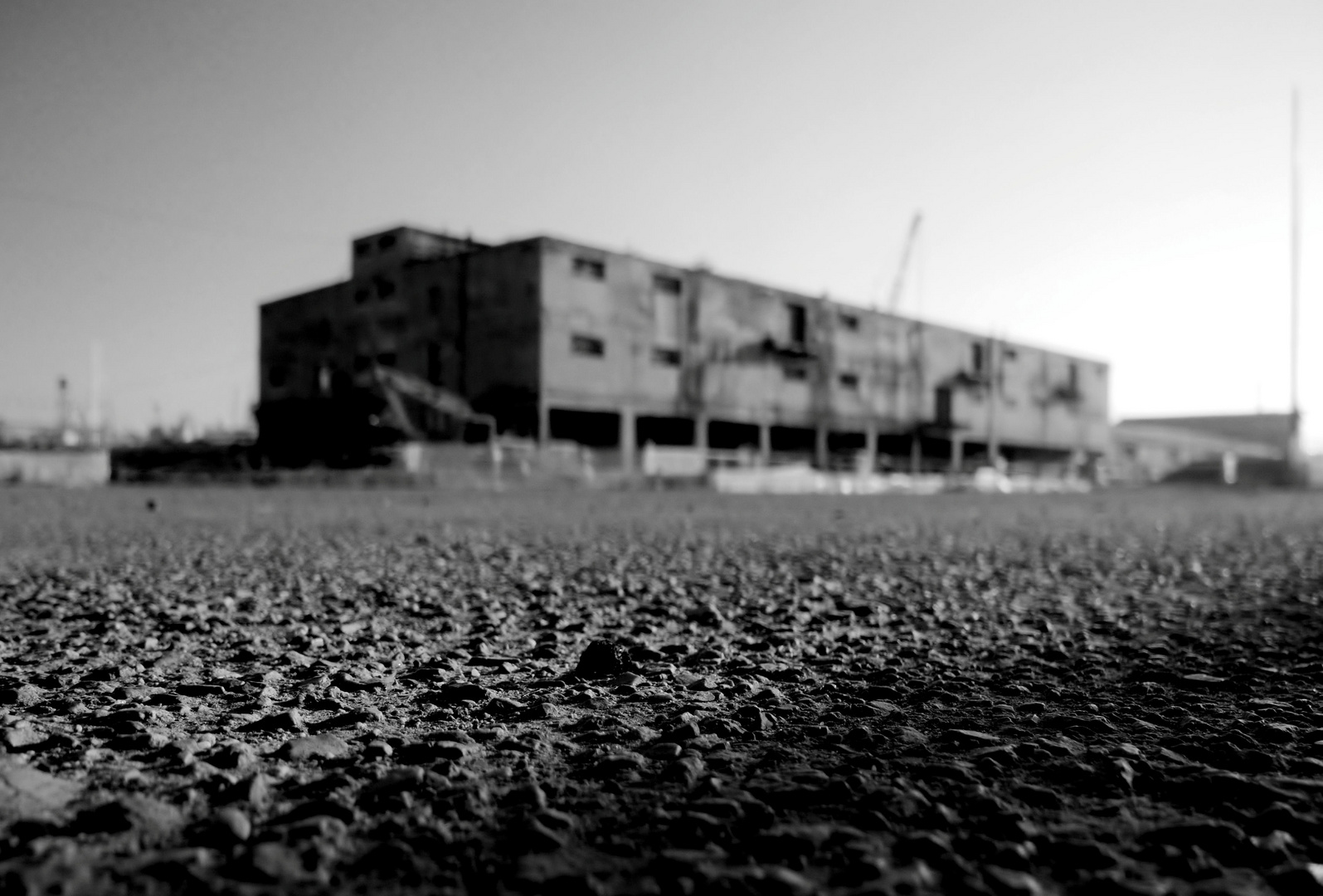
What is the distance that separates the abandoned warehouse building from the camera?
36.2 metres

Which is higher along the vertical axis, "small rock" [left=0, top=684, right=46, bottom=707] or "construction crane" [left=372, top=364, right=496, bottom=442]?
"construction crane" [left=372, top=364, right=496, bottom=442]

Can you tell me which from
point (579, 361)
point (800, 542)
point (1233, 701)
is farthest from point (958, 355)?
point (1233, 701)

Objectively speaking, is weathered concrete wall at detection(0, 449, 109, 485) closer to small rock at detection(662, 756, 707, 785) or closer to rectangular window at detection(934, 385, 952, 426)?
small rock at detection(662, 756, 707, 785)

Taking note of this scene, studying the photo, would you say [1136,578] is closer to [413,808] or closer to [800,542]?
[800,542]

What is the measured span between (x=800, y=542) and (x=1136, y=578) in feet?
9.40

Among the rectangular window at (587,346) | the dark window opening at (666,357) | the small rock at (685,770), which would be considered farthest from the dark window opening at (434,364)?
the small rock at (685,770)

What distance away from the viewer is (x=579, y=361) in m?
36.3

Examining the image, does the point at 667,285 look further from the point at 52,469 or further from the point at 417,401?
the point at 52,469

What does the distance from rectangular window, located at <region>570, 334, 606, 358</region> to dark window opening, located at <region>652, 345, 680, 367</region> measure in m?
2.88

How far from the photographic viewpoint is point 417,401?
124 ft

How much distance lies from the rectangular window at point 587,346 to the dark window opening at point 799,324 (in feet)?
40.3

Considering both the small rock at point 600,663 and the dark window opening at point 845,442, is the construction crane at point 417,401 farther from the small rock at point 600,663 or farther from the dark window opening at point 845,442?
the small rock at point 600,663

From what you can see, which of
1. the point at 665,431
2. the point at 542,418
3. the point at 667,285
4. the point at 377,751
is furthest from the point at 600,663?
the point at 665,431

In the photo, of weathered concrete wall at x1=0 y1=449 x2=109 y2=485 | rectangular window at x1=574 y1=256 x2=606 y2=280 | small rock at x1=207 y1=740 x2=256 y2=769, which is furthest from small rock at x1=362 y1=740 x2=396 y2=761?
rectangular window at x1=574 y1=256 x2=606 y2=280
